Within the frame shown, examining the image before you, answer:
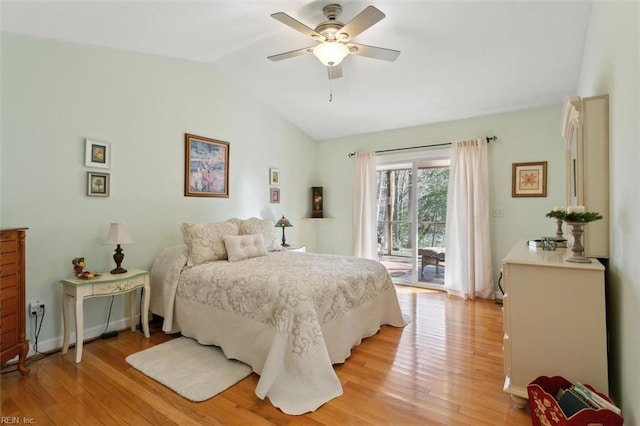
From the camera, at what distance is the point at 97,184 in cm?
286

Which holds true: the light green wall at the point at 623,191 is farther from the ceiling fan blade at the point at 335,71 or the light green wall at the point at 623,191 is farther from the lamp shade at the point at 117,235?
the lamp shade at the point at 117,235

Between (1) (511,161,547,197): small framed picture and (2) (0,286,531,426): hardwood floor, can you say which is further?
(1) (511,161,547,197): small framed picture

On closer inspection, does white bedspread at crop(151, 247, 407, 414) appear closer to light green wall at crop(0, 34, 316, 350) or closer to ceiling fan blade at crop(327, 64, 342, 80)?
light green wall at crop(0, 34, 316, 350)

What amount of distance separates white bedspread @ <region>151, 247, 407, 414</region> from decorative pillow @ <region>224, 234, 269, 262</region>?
0.11m

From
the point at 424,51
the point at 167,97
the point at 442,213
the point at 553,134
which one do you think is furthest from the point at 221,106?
the point at 553,134

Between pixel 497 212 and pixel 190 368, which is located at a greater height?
pixel 497 212

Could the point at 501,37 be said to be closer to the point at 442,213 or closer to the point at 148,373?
the point at 442,213

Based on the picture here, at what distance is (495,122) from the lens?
13.3 ft

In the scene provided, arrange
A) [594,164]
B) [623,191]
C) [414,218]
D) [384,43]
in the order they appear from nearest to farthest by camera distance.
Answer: [623,191]
[594,164]
[384,43]
[414,218]

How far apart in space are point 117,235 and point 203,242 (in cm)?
71

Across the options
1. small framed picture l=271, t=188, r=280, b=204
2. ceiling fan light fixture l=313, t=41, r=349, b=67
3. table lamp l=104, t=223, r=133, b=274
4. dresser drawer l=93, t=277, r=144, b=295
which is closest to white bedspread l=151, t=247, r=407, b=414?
dresser drawer l=93, t=277, r=144, b=295

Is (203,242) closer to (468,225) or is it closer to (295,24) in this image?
(295,24)

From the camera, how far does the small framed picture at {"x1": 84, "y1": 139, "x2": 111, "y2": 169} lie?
2.79 metres

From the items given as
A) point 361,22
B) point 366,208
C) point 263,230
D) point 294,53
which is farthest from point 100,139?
point 366,208
